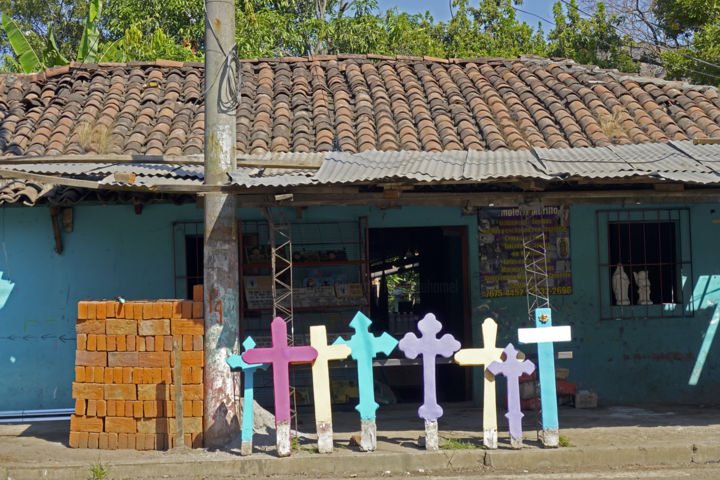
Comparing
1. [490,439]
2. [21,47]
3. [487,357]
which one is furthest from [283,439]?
[21,47]

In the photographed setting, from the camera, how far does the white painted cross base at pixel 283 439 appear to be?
23.1 ft

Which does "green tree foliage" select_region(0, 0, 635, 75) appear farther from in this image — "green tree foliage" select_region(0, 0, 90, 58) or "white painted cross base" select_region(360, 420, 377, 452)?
"white painted cross base" select_region(360, 420, 377, 452)

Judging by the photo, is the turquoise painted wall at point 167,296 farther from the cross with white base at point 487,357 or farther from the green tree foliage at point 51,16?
the green tree foliage at point 51,16

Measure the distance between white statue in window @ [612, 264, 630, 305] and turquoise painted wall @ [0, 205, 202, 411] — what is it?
5173 millimetres

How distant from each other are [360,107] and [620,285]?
4.10m

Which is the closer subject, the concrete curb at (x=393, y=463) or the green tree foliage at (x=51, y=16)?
the concrete curb at (x=393, y=463)

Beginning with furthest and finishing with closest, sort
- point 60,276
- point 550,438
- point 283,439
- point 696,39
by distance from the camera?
point 696,39 → point 60,276 → point 550,438 → point 283,439

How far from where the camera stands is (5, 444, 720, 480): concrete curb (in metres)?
6.85

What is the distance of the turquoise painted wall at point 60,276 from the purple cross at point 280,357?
3011 mm

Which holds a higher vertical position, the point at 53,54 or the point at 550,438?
the point at 53,54

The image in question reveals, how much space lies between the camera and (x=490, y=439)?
718 cm

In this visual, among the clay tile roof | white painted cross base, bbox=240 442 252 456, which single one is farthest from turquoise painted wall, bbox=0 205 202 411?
white painted cross base, bbox=240 442 252 456

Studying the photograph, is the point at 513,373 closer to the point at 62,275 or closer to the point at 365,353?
the point at 365,353

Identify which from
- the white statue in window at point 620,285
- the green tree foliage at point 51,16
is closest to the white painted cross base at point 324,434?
the white statue in window at point 620,285
